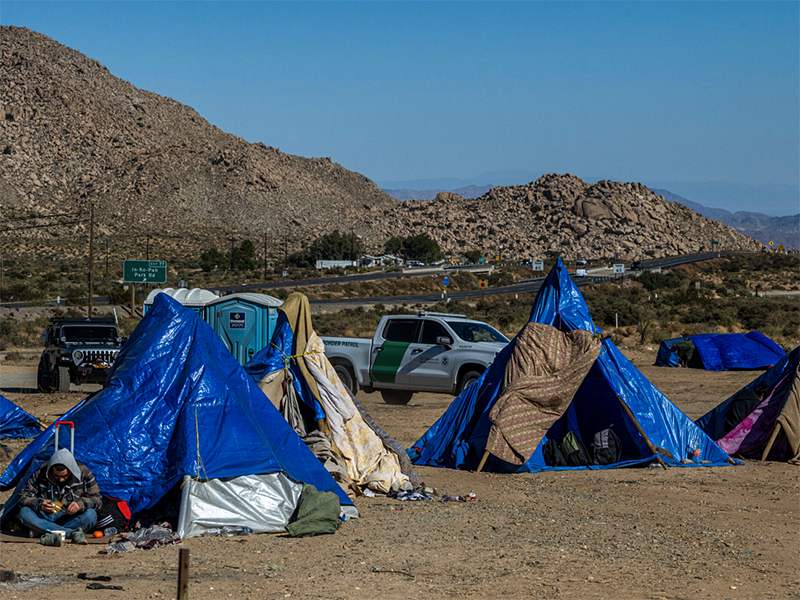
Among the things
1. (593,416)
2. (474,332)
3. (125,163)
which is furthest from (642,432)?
(125,163)

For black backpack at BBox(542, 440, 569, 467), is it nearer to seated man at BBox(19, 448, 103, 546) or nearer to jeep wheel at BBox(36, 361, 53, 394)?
seated man at BBox(19, 448, 103, 546)

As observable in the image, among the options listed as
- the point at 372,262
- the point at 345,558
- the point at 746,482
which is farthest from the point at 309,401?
the point at 372,262

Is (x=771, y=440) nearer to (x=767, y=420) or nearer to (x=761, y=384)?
(x=767, y=420)

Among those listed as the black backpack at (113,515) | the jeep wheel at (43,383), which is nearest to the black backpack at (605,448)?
the black backpack at (113,515)

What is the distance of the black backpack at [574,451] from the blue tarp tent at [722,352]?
44.5 feet

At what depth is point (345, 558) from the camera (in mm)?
7238

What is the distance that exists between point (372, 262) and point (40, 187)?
175 ft

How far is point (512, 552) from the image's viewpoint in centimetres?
756

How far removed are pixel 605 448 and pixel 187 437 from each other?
6055 millimetres

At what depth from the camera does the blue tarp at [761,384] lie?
12.3 meters

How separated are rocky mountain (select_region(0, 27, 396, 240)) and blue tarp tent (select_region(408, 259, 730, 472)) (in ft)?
367

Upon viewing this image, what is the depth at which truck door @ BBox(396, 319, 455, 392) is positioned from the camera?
57.1ft

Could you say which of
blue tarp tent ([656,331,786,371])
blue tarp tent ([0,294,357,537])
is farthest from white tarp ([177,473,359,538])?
blue tarp tent ([656,331,786,371])

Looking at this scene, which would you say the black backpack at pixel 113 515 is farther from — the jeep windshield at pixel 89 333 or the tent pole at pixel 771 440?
the jeep windshield at pixel 89 333
